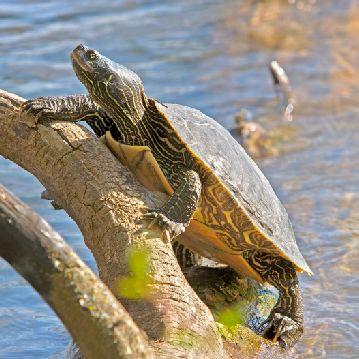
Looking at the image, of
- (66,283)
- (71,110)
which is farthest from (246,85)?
(66,283)

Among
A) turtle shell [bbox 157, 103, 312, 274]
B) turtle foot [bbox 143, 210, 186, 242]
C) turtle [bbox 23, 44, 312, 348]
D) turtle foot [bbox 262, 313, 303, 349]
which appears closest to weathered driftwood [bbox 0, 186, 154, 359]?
turtle foot [bbox 143, 210, 186, 242]

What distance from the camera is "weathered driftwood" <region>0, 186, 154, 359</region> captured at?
3.03 metres

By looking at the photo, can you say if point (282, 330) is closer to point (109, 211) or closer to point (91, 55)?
point (109, 211)

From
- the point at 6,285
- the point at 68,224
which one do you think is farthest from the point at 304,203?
the point at 6,285

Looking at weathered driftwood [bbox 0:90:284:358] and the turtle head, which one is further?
the turtle head

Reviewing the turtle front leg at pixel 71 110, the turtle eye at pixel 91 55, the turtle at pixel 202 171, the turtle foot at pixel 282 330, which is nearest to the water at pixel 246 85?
the turtle foot at pixel 282 330

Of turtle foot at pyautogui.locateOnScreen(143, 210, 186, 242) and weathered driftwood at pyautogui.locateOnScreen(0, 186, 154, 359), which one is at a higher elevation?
turtle foot at pyautogui.locateOnScreen(143, 210, 186, 242)

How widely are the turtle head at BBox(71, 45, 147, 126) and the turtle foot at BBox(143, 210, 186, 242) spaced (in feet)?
2.88

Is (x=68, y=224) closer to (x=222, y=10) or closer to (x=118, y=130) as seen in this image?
(x=118, y=130)

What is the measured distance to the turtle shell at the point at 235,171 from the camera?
524cm

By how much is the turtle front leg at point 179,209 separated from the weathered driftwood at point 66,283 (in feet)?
4.10

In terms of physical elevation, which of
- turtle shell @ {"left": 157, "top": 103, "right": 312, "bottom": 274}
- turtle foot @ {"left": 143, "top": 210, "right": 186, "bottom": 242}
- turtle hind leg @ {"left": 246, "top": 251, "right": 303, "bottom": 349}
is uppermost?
turtle shell @ {"left": 157, "top": 103, "right": 312, "bottom": 274}

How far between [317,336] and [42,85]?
564 cm

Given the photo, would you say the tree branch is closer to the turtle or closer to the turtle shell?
the turtle
